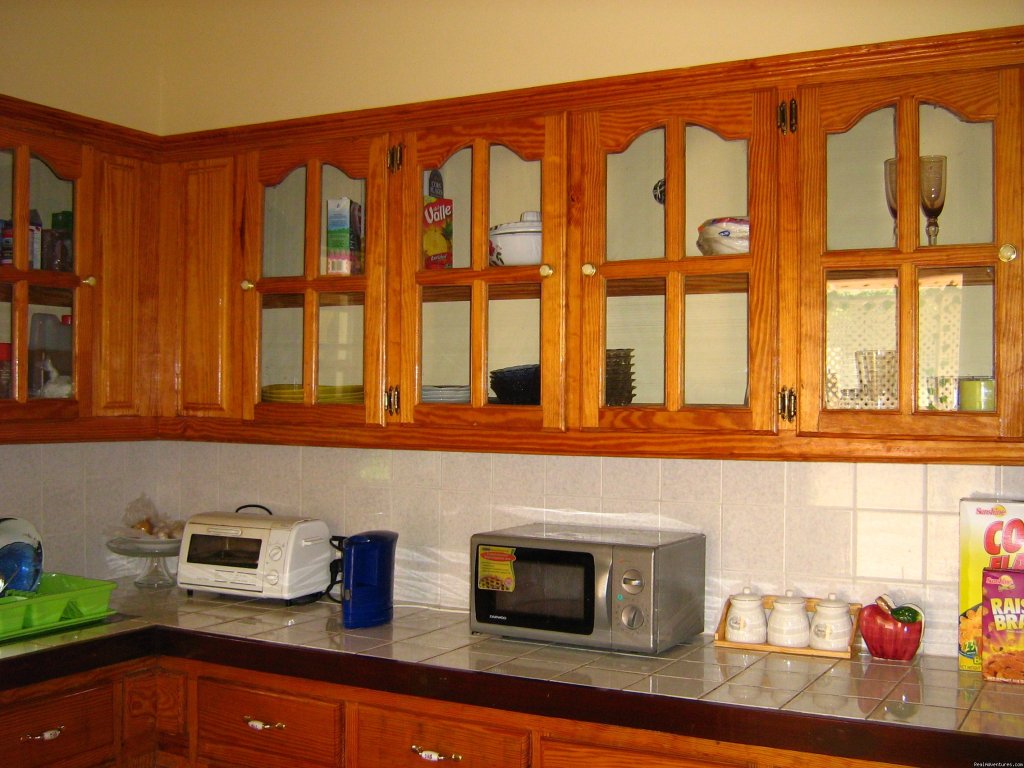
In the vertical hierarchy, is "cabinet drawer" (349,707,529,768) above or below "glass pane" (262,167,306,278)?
below

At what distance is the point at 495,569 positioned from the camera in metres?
2.40

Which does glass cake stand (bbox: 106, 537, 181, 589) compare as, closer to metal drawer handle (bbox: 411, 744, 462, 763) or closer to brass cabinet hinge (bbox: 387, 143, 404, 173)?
metal drawer handle (bbox: 411, 744, 462, 763)

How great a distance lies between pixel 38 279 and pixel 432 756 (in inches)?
62.2

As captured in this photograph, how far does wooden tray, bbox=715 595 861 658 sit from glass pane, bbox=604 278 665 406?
565mm

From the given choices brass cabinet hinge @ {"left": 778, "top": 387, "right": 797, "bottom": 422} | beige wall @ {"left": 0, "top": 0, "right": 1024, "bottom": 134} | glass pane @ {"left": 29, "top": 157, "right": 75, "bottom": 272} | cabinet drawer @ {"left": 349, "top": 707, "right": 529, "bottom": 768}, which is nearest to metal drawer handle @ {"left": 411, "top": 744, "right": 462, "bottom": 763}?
cabinet drawer @ {"left": 349, "top": 707, "right": 529, "bottom": 768}

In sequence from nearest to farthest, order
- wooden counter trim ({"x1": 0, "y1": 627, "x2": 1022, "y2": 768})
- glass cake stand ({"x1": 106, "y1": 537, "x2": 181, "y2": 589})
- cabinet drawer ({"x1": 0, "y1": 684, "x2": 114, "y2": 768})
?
wooden counter trim ({"x1": 0, "y1": 627, "x2": 1022, "y2": 768})
cabinet drawer ({"x1": 0, "y1": 684, "x2": 114, "y2": 768})
glass cake stand ({"x1": 106, "y1": 537, "x2": 181, "y2": 589})

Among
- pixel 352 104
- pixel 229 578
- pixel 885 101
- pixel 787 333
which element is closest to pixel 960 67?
pixel 885 101

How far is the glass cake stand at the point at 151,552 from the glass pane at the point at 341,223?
1019 mm

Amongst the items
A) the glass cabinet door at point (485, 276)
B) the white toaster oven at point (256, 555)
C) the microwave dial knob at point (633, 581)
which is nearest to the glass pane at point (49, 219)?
the white toaster oven at point (256, 555)

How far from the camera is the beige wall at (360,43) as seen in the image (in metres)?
2.42

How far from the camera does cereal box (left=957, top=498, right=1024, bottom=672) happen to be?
7.16 ft

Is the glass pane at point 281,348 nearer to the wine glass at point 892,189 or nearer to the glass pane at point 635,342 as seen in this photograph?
the glass pane at point 635,342

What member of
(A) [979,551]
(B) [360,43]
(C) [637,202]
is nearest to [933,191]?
(C) [637,202]

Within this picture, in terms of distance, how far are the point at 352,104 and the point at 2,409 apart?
50.5 inches
